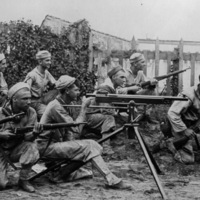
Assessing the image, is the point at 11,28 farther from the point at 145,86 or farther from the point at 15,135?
the point at 15,135

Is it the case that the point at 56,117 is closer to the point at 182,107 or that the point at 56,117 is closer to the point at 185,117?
the point at 182,107

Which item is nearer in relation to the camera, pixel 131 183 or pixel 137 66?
pixel 131 183

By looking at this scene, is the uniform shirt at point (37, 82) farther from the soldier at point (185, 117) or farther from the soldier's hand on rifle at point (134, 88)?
the soldier at point (185, 117)

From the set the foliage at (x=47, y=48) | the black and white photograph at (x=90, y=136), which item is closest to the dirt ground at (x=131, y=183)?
the black and white photograph at (x=90, y=136)

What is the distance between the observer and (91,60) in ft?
43.2

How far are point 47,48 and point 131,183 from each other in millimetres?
7427

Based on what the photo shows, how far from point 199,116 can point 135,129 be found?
2256mm

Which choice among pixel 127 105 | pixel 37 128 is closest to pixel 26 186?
pixel 37 128

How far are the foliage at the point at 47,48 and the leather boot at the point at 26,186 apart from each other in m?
6.95

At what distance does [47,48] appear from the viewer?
12961 millimetres

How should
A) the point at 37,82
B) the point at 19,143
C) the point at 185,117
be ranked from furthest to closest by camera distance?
the point at 37,82 < the point at 185,117 < the point at 19,143

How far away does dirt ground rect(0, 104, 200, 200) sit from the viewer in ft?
18.5

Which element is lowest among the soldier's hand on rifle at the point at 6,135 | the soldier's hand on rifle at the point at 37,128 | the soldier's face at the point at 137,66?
the soldier's hand on rifle at the point at 6,135

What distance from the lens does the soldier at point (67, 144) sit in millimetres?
6000
